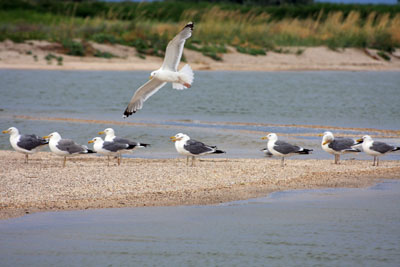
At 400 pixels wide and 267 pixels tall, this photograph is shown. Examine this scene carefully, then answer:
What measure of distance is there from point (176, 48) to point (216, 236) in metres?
5.29

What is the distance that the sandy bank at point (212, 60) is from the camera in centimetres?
3272

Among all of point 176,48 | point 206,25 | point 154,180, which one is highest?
point 206,25

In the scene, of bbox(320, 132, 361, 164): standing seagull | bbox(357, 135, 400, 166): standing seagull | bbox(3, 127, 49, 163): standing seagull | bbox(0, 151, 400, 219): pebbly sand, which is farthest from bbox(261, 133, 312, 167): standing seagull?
bbox(3, 127, 49, 163): standing seagull

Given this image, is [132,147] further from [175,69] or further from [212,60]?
[212,60]

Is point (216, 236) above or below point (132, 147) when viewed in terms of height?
below

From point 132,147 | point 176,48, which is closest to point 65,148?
point 132,147

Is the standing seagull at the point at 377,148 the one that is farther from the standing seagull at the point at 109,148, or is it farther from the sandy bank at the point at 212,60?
the sandy bank at the point at 212,60

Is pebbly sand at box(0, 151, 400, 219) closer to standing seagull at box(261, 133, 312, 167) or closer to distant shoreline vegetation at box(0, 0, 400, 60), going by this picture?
standing seagull at box(261, 133, 312, 167)

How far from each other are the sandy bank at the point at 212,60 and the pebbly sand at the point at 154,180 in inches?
734

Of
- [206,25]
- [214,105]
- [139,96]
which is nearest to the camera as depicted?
[139,96]

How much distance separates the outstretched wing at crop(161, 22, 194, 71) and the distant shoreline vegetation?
20728 mm

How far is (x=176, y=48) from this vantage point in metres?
13.6

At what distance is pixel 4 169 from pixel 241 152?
16.6ft

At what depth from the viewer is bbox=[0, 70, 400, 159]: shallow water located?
18.2 metres
